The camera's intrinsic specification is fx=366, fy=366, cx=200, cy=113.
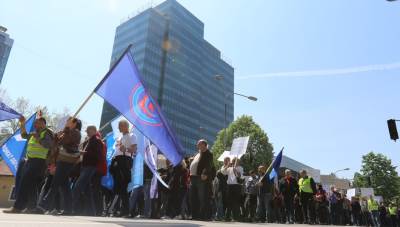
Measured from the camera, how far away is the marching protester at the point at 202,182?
28.3ft

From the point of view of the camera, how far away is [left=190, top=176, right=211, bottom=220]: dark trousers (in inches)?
342

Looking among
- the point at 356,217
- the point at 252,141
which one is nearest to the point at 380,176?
the point at 252,141

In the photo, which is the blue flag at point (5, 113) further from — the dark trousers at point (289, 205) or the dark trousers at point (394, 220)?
the dark trousers at point (394, 220)

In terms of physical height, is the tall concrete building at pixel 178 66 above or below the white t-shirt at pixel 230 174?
above

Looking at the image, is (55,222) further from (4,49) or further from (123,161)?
(4,49)

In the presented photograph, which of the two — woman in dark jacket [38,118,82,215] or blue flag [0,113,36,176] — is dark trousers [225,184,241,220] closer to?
woman in dark jacket [38,118,82,215]

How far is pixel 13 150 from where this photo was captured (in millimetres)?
11188

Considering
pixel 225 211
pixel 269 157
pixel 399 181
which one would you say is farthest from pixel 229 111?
pixel 225 211

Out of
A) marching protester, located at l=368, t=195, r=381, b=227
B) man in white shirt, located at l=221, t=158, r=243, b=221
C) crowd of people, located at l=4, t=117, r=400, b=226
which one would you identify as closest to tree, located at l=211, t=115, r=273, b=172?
marching protester, located at l=368, t=195, r=381, b=227

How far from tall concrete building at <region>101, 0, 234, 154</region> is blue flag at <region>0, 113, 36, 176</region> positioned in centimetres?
7382

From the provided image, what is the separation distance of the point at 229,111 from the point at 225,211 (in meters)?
119

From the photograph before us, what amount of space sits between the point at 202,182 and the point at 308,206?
6.83 meters

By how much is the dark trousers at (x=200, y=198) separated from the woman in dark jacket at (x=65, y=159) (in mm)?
2884

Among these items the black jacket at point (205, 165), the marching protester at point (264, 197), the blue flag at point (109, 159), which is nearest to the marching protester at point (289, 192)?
the marching protester at point (264, 197)
